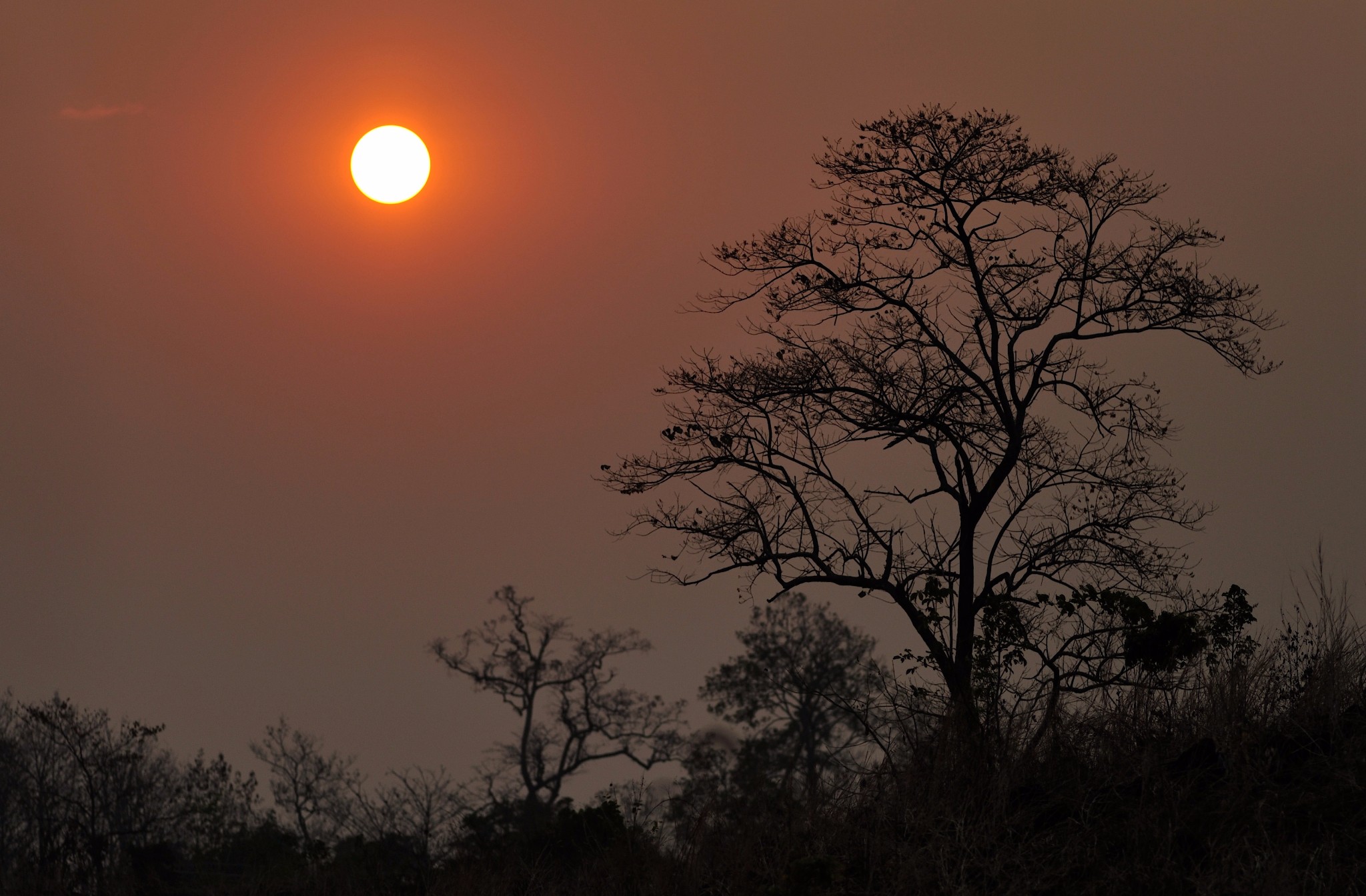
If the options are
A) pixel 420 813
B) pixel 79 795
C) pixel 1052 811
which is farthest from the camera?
pixel 79 795

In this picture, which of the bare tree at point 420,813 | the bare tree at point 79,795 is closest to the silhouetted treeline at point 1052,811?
the bare tree at point 420,813

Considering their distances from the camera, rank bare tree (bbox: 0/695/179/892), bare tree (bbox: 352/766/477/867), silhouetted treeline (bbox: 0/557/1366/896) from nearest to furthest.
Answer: silhouetted treeline (bbox: 0/557/1366/896)
bare tree (bbox: 352/766/477/867)
bare tree (bbox: 0/695/179/892)

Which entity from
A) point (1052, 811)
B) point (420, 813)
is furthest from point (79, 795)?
point (1052, 811)

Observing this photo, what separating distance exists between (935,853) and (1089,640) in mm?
6195

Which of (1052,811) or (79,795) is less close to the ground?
(79,795)

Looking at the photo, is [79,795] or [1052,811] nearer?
[1052,811]

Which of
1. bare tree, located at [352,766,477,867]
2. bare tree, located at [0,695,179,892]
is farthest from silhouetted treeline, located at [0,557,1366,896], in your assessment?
bare tree, located at [0,695,179,892]

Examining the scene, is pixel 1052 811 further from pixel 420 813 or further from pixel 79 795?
pixel 79 795

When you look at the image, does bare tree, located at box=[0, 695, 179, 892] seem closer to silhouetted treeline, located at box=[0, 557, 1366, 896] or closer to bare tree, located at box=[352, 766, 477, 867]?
bare tree, located at box=[352, 766, 477, 867]

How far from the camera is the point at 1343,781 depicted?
9820 millimetres

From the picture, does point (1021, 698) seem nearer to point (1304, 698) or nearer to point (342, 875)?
point (1304, 698)

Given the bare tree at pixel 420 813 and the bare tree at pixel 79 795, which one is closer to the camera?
the bare tree at pixel 420 813

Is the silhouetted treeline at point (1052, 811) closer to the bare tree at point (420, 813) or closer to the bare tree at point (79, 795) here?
the bare tree at point (420, 813)

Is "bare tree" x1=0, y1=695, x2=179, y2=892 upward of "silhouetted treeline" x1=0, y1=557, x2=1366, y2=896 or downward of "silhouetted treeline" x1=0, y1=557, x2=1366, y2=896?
upward
